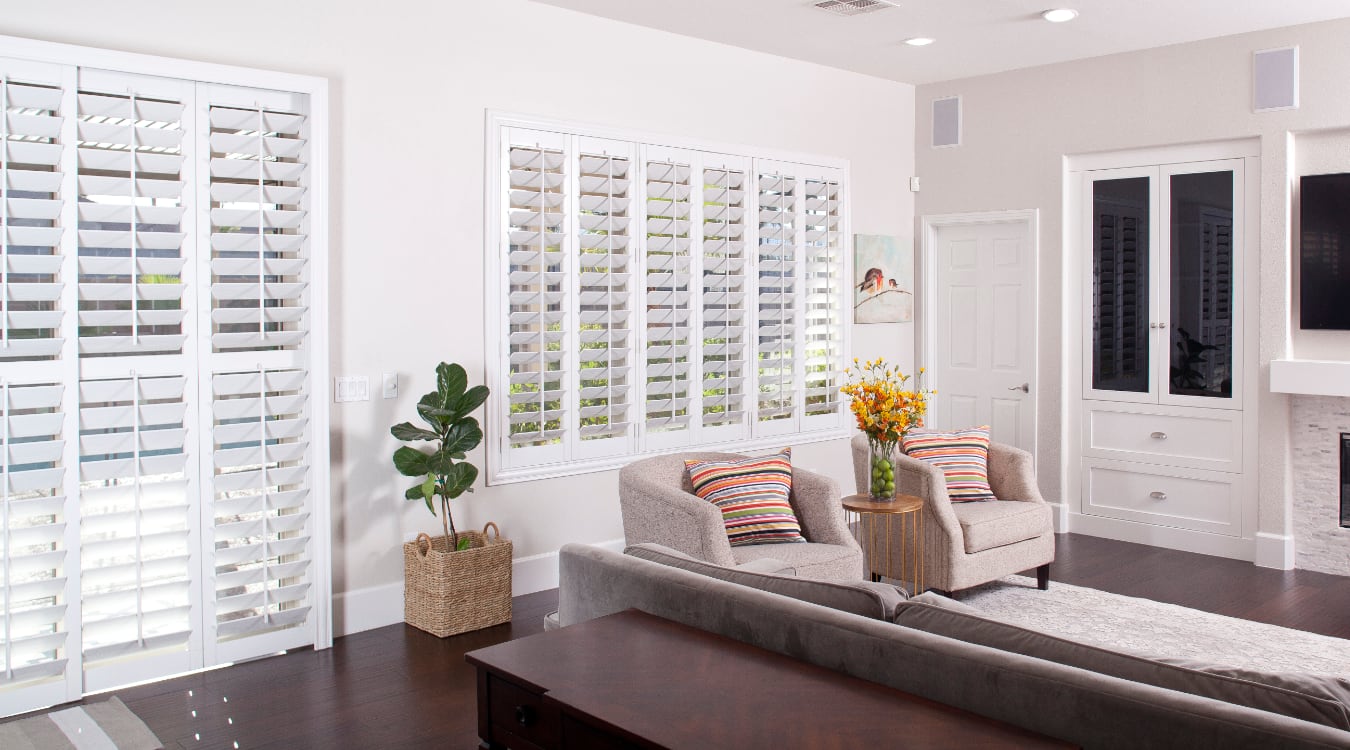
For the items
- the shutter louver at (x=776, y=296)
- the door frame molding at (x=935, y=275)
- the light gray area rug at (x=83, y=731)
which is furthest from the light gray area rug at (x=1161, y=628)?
the light gray area rug at (x=83, y=731)

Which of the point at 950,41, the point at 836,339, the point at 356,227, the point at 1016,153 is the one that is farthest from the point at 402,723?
the point at 1016,153

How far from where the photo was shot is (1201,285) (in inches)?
241

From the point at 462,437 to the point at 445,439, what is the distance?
0.07m

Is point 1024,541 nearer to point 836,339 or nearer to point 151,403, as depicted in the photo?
point 836,339

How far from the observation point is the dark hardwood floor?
3.48 m

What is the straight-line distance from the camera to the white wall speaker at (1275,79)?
5660 millimetres

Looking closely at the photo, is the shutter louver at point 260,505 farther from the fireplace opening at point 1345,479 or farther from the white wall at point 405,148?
the fireplace opening at point 1345,479

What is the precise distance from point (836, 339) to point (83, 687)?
4.63m

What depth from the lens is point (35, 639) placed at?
3645mm

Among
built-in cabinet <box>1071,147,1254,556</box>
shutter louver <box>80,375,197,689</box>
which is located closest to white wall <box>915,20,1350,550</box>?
built-in cabinet <box>1071,147,1254,556</box>

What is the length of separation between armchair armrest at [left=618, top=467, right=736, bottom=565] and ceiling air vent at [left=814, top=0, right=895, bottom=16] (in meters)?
2.60

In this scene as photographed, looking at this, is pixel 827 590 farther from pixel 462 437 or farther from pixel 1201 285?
pixel 1201 285

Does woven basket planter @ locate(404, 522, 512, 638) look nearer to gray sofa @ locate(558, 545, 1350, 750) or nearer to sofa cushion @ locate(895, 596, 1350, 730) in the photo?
gray sofa @ locate(558, 545, 1350, 750)

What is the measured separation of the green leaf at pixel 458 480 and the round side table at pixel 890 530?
1641mm
